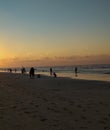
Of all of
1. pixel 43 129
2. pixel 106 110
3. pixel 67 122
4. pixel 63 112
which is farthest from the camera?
pixel 106 110

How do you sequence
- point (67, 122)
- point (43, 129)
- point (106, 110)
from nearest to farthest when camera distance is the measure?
point (43, 129) → point (67, 122) → point (106, 110)

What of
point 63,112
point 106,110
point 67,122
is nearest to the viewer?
point 67,122

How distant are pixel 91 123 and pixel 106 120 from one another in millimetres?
792

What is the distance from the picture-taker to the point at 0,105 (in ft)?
43.9

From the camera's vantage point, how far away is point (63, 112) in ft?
40.0

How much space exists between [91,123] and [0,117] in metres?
3.10

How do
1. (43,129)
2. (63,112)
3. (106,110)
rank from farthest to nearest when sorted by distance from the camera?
(106,110), (63,112), (43,129)

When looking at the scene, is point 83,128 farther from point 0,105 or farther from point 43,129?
point 0,105

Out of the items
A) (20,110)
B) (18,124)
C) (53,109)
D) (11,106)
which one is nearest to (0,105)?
(11,106)

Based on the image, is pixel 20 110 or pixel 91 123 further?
pixel 20 110

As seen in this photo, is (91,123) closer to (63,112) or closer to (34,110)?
(63,112)

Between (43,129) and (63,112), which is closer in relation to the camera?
(43,129)

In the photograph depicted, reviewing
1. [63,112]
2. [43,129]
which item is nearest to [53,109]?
[63,112]

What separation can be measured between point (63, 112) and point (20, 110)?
1682 millimetres
